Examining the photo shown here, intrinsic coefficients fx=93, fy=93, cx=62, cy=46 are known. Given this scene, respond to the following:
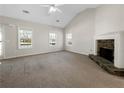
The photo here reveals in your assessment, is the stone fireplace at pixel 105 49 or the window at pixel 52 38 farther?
the window at pixel 52 38

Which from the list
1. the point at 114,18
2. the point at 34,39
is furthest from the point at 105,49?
the point at 34,39

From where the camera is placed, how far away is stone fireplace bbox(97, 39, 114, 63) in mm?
4341

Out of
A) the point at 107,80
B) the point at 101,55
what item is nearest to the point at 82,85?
the point at 107,80

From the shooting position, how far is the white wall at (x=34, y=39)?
551cm

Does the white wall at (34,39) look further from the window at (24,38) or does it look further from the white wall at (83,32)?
the white wall at (83,32)

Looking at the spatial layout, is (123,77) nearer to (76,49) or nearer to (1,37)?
(76,49)

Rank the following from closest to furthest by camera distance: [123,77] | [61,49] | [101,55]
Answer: [123,77]
[101,55]
[61,49]

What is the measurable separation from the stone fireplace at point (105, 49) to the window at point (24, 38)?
4.77 meters

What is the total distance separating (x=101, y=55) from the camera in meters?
5.43

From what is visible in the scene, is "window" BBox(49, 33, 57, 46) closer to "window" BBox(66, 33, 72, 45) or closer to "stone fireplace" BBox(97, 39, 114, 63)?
"window" BBox(66, 33, 72, 45)

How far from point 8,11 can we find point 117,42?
219 inches

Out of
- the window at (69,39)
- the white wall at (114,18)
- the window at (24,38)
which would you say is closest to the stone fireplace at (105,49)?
the white wall at (114,18)

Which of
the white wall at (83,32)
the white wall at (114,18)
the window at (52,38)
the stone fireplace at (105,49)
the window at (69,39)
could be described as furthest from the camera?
the window at (69,39)

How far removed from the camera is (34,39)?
7.10 meters
